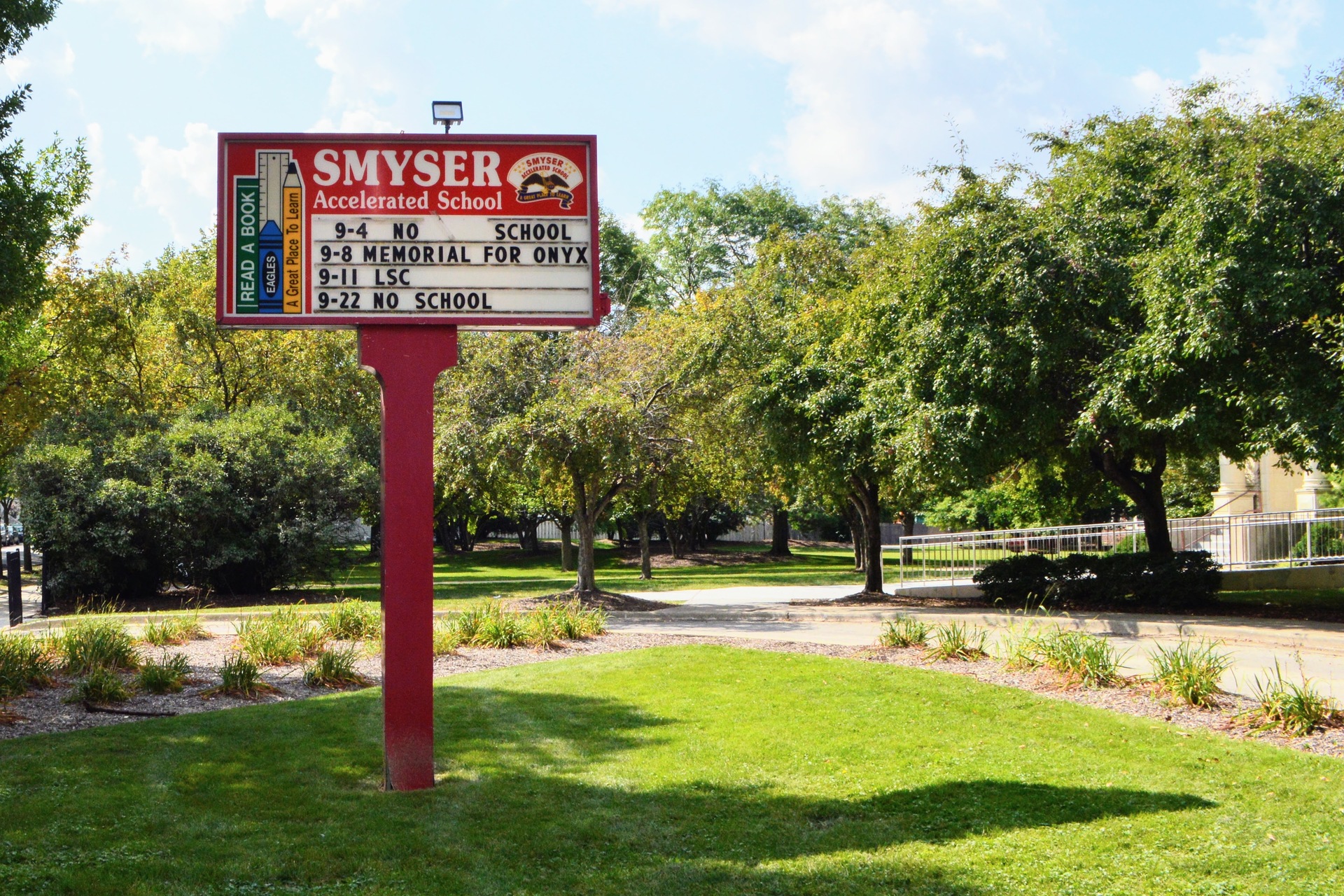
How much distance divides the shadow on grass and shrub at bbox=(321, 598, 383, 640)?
5477mm

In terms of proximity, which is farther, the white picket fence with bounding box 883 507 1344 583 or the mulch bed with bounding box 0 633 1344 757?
the white picket fence with bounding box 883 507 1344 583

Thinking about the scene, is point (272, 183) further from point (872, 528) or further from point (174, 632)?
point (872, 528)

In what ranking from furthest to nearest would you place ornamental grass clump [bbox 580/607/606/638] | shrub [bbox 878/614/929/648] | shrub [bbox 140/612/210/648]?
ornamental grass clump [bbox 580/607/606/638] < shrub [bbox 140/612/210/648] < shrub [bbox 878/614/929/648]

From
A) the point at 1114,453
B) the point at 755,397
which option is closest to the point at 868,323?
the point at 755,397

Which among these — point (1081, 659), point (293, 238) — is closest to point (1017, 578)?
point (1081, 659)

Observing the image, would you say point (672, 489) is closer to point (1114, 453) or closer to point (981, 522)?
point (1114, 453)

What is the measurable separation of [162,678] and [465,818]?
566cm

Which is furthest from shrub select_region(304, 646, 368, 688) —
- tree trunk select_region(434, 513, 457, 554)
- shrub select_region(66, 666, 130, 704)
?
tree trunk select_region(434, 513, 457, 554)

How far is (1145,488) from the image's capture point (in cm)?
1992

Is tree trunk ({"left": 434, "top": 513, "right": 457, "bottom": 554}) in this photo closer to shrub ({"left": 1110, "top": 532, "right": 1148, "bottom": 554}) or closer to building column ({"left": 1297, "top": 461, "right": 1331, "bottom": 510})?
shrub ({"left": 1110, "top": 532, "right": 1148, "bottom": 554})

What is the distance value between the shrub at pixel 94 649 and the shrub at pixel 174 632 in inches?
63.1

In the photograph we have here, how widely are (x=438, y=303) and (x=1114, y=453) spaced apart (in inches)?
586

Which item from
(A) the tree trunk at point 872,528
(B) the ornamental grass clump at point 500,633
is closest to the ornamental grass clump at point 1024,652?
(B) the ornamental grass clump at point 500,633

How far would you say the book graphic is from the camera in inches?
279
